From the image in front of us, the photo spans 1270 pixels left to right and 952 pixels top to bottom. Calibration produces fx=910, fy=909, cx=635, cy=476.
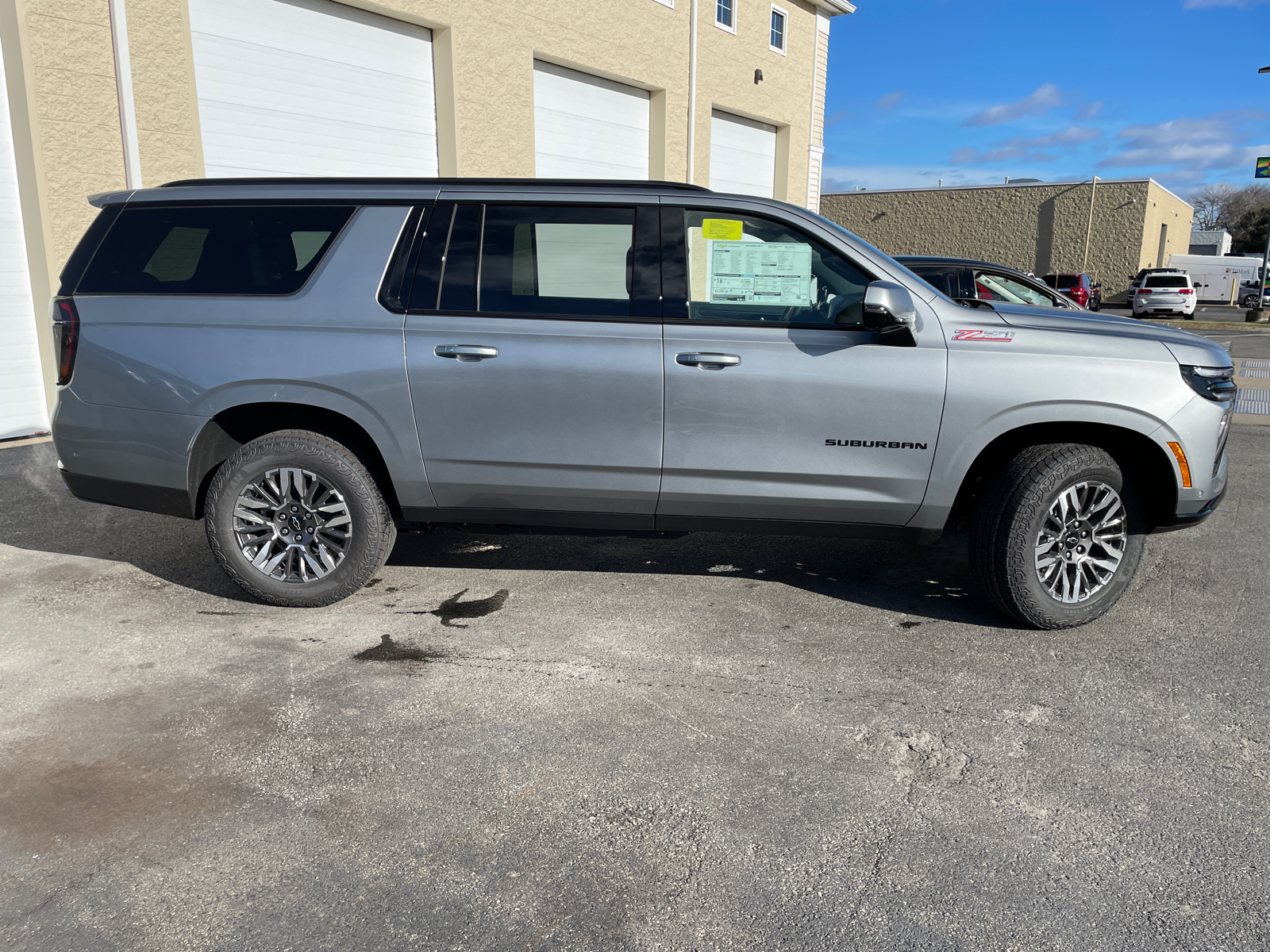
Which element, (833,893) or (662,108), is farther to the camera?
(662,108)

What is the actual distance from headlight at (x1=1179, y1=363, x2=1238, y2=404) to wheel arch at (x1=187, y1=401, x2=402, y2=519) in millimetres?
3646

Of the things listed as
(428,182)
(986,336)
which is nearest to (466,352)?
(428,182)

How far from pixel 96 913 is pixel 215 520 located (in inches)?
88.6

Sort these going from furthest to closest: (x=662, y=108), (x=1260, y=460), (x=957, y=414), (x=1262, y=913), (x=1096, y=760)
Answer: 1. (x=662, y=108)
2. (x=1260, y=460)
3. (x=957, y=414)
4. (x=1096, y=760)
5. (x=1262, y=913)

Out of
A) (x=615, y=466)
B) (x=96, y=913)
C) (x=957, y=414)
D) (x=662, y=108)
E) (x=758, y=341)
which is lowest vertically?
(x=96, y=913)

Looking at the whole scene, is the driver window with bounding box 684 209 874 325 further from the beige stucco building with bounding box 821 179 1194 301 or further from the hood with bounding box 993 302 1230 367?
the beige stucco building with bounding box 821 179 1194 301

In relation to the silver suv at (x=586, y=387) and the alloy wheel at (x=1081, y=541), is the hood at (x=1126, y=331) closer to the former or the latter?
the silver suv at (x=586, y=387)

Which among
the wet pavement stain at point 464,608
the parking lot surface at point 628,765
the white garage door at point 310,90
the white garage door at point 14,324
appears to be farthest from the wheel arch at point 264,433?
the white garage door at point 310,90

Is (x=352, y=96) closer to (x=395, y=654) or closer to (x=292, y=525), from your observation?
(x=292, y=525)

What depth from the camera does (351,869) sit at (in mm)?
2502

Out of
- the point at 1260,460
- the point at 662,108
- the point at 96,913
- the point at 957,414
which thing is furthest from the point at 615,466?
the point at 662,108

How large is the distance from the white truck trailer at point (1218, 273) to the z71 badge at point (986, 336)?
2060 inches

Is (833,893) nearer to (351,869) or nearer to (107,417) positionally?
(351,869)

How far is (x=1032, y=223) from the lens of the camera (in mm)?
44438
